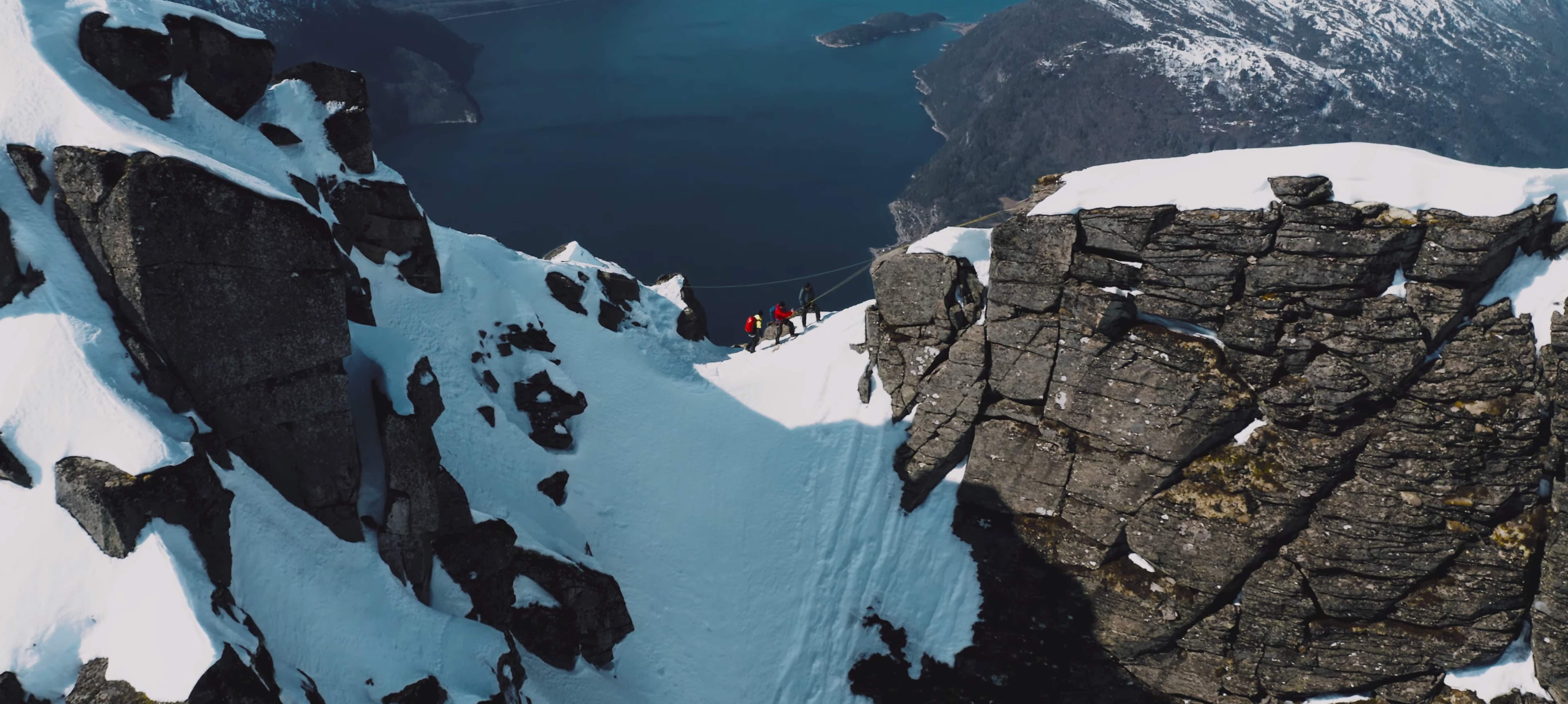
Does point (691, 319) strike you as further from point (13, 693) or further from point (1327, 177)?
point (13, 693)

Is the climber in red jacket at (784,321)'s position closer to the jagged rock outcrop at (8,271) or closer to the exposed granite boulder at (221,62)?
the exposed granite boulder at (221,62)

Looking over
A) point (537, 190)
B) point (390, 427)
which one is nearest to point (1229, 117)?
point (537, 190)

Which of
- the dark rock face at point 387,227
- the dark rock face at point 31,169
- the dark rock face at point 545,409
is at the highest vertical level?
the dark rock face at point 31,169

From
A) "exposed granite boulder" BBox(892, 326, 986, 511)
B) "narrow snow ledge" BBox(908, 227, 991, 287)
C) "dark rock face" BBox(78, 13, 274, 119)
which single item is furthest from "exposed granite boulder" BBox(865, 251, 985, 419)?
"dark rock face" BBox(78, 13, 274, 119)

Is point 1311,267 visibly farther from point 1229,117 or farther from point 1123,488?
point 1229,117

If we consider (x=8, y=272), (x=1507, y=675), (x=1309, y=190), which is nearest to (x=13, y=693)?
(x=8, y=272)

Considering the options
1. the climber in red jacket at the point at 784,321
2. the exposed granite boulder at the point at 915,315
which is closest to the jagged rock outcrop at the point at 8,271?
the exposed granite boulder at the point at 915,315

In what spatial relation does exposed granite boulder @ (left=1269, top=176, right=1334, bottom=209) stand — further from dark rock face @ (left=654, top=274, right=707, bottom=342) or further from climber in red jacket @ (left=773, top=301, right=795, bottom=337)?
dark rock face @ (left=654, top=274, right=707, bottom=342)

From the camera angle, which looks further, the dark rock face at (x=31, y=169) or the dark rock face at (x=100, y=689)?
the dark rock face at (x=31, y=169)
